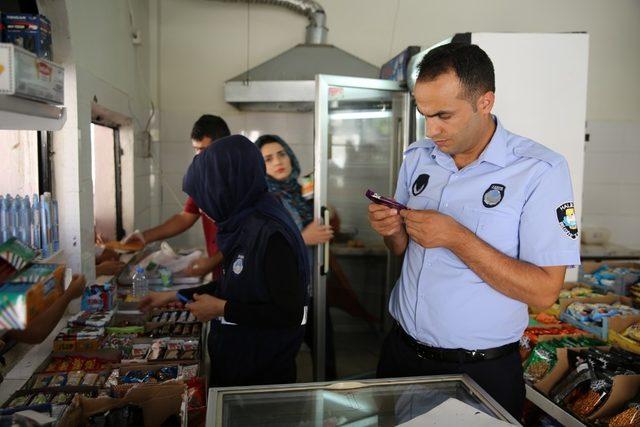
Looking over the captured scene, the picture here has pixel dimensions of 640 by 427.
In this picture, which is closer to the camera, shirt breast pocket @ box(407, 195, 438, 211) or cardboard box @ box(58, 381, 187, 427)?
cardboard box @ box(58, 381, 187, 427)

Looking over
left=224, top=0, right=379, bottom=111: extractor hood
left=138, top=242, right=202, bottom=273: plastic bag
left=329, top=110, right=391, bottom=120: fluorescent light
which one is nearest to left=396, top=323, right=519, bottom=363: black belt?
left=138, top=242, right=202, bottom=273: plastic bag

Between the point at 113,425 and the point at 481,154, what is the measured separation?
1.29 metres

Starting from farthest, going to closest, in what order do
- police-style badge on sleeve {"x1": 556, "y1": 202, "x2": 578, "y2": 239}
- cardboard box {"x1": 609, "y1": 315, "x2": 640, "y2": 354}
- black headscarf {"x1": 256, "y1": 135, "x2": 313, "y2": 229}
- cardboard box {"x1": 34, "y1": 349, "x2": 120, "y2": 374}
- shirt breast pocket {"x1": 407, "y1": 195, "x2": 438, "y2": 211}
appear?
black headscarf {"x1": 256, "y1": 135, "x2": 313, "y2": 229} < cardboard box {"x1": 609, "y1": 315, "x2": 640, "y2": 354} < cardboard box {"x1": 34, "y1": 349, "x2": 120, "y2": 374} < shirt breast pocket {"x1": 407, "y1": 195, "x2": 438, "y2": 211} < police-style badge on sleeve {"x1": 556, "y1": 202, "x2": 578, "y2": 239}

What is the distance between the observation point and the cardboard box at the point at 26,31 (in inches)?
60.8

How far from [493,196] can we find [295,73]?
2723 millimetres

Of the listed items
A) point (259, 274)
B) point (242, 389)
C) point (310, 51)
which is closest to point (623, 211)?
point (310, 51)

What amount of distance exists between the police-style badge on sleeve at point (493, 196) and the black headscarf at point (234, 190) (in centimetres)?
66

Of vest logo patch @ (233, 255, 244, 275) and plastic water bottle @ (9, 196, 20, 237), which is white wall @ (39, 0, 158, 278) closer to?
plastic water bottle @ (9, 196, 20, 237)

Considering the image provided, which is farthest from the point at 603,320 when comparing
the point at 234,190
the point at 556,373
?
the point at 234,190

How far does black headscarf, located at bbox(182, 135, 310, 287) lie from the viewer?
186 centimetres

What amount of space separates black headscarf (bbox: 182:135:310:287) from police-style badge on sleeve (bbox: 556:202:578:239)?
0.85 metres

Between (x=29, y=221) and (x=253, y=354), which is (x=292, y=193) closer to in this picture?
(x=253, y=354)

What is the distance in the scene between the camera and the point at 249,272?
6.03 feet

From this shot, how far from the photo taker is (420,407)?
121cm
